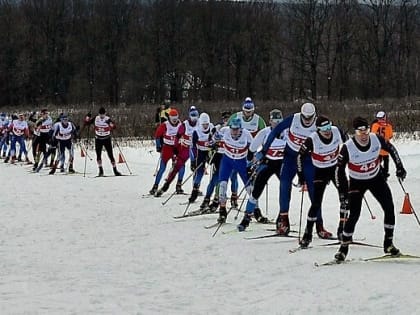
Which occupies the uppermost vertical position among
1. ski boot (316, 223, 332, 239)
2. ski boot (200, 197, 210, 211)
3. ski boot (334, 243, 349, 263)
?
ski boot (334, 243, 349, 263)

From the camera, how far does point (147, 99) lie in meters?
71.4

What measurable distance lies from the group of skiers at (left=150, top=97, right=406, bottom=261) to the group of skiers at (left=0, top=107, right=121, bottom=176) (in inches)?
272

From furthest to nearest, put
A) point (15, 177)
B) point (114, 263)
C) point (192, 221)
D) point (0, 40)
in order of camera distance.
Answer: point (0, 40) → point (15, 177) → point (192, 221) → point (114, 263)

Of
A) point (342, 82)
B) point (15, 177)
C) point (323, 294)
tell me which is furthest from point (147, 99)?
point (323, 294)

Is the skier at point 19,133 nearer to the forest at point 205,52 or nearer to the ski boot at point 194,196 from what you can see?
the ski boot at point 194,196

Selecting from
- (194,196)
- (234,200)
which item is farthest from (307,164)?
(194,196)

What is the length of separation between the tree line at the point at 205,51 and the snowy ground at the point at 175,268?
177 feet

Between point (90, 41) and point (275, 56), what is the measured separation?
17.8 m

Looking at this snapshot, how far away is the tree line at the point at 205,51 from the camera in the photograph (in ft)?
225

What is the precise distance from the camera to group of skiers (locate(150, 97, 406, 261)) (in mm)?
9672

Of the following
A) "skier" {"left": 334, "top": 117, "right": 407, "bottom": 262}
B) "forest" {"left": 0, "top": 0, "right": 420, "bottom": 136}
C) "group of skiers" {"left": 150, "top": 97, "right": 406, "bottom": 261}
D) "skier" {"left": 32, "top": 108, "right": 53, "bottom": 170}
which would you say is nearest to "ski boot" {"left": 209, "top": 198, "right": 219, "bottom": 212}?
"group of skiers" {"left": 150, "top": 97, "right": 406, "bottom": 261}

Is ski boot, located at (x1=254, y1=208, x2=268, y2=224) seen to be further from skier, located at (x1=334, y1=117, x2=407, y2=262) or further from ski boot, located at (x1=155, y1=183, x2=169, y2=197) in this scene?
ski boot, located at (x1=155, y1=183, x2=169, y2=197)

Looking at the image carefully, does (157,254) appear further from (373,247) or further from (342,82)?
(342,82)

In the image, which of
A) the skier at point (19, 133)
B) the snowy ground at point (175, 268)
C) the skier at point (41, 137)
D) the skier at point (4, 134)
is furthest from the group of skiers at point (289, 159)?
the skier at point (4, 134)
